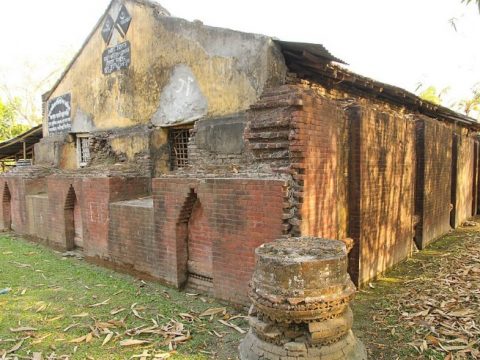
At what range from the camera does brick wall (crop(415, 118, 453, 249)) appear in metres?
9.62

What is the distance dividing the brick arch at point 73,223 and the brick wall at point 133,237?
6.92ft

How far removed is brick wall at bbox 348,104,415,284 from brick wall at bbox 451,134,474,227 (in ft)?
15.6

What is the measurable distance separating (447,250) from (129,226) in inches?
304

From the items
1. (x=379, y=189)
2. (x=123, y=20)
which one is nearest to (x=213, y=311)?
(x=379, y=189)

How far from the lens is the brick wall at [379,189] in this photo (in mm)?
6742

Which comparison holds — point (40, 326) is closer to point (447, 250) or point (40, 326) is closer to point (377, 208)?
point (377, 208)

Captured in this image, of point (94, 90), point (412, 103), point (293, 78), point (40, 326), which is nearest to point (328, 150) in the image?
point (293, 78)

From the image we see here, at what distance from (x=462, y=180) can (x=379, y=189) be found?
839 centimetres

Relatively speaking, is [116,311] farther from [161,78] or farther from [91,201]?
[161,78]

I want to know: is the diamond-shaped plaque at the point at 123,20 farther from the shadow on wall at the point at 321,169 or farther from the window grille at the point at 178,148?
the shadow on wall at the point at 321,169

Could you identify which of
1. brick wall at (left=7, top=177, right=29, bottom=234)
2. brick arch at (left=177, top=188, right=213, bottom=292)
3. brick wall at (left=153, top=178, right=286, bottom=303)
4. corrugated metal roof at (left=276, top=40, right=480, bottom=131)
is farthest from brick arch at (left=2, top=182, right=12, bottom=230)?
corrugated metal roof at (left=276, top=40, right=480, bottom=131)

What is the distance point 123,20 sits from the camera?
404 inches

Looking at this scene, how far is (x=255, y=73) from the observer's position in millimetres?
6949

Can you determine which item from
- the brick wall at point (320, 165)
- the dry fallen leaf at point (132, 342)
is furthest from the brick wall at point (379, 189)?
the dry fallen leaf at point (132, 342)
